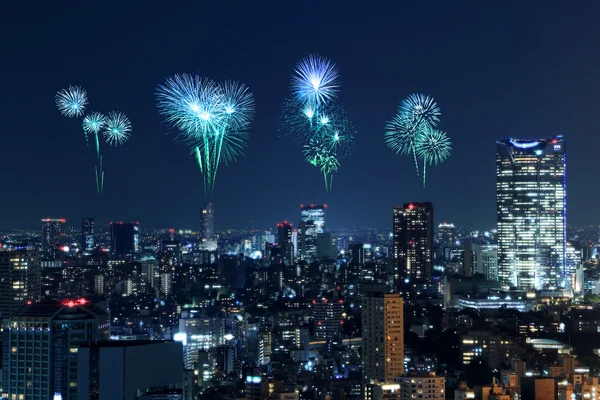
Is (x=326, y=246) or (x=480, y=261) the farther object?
(x=326, y=246)

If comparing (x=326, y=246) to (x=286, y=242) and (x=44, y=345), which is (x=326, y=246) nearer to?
(x=286, y=242)

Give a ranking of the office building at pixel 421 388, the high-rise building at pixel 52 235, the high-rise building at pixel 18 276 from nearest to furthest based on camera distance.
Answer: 1. the office building at pixel 421 388
2. the high-rise building at pixel 18 276
3. the high-rise building at pixel 52 235

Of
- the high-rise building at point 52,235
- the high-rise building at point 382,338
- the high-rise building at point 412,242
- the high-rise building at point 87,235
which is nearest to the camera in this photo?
the high-rise building at point 382,338

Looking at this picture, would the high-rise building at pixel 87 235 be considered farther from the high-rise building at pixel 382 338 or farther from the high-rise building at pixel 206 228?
the high-rise building at pixel 382 338

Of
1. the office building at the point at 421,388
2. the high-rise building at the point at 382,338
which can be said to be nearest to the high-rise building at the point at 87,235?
the high-rise building at the point at 382,338

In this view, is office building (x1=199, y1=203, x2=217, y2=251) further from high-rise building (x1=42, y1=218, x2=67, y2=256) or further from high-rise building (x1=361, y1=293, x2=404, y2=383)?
high-rise building (x1=361, y1=293, x2=404, y2=383)

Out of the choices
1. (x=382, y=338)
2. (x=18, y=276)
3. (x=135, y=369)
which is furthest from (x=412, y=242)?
(x=135, y=369)
